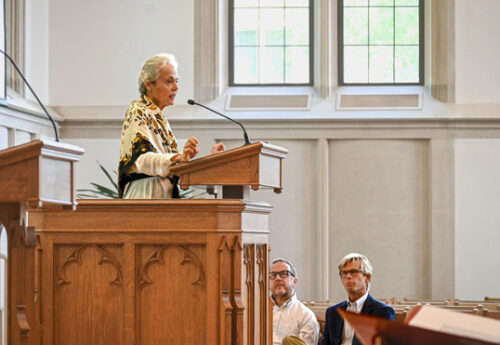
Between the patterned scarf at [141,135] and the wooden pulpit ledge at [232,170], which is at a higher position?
the patterned scarf at [141,135]

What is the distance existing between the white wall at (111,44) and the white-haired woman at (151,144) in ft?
19.3

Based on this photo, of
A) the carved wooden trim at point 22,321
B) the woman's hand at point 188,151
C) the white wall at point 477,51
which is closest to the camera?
the carved wooden trim at point 22,321

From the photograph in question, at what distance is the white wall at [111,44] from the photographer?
1016 centimetres

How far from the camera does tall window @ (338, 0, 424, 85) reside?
34.6 feet

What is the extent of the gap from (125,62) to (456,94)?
4.08 meters

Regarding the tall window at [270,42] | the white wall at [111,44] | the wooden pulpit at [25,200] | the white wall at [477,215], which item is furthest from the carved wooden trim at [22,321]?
the tall window at [270,42]

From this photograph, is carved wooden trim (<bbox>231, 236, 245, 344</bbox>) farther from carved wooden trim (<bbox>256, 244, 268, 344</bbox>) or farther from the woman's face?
the woman's face

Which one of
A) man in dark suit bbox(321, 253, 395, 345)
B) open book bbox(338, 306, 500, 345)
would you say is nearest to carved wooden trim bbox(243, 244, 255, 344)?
man in dark suit bbox(321, 253, 395, 345)

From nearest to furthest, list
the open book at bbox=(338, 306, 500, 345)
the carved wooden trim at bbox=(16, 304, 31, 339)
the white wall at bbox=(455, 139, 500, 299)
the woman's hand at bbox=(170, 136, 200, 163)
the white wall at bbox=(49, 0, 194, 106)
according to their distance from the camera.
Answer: the open book at bbox=(338, 306, 500, 345)
the carved wooden trim at bbox=(16, 304, 31, 339)
the woman's hand at bbox=(170, 136, 200, 163)
the white wall at bbox=(455, 139, 500, 299)
the white wall at bbox=(49, 0, 194, 106)

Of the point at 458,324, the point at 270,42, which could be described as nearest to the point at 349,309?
the point at 458,324

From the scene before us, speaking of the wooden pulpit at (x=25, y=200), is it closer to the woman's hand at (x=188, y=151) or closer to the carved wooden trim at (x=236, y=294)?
the woman's hand at (x=188, y=151)

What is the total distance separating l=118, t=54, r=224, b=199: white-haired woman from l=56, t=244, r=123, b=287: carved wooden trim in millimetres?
407

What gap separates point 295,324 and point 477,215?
455 centimetres

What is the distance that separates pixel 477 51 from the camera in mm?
10094
